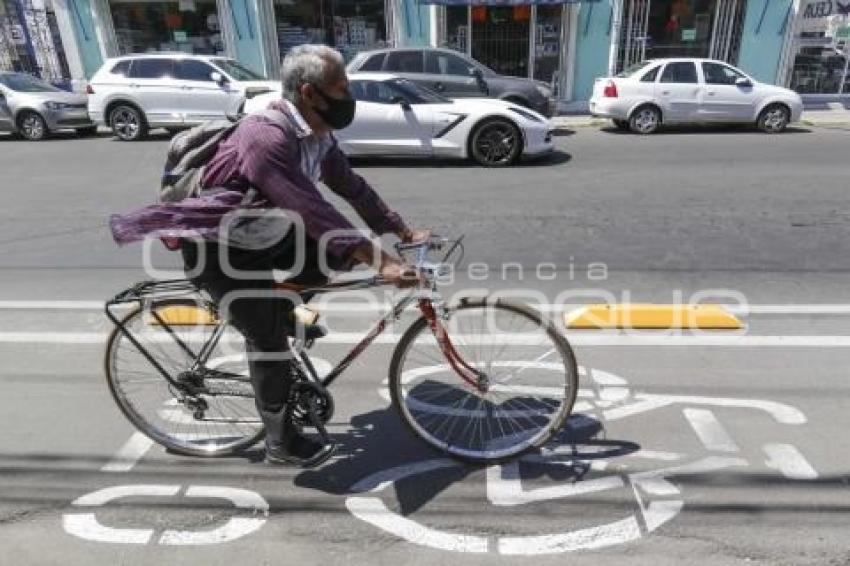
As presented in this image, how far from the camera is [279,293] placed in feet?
8.75

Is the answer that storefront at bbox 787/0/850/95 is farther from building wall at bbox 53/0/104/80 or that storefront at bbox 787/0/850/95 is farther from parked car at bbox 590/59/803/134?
building wall at bbox 53/0/104/80

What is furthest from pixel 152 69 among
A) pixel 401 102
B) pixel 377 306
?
pixel 377 306

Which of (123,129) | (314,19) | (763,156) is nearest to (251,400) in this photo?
(763,156)

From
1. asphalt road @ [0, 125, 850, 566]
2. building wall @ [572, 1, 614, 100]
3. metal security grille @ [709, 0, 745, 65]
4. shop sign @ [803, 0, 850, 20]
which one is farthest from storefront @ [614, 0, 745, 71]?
asphalt road @ [0, 125, 850, 566]

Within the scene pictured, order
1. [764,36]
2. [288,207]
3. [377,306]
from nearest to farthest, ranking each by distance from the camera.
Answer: [288,207] < [377,306] < [764,36]

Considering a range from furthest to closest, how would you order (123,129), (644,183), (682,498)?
(123,129), (644,183), (682,498)

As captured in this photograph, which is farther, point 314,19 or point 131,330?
point 314,19

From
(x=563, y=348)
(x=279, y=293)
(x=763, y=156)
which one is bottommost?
(x=763, y=156)

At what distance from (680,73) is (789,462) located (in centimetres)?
1168

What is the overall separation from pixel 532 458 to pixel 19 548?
220 centimetres

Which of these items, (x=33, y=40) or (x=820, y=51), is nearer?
(x=820, y=51)

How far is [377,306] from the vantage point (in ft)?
15.8

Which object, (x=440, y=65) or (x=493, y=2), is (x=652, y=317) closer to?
(x=440, y=65)

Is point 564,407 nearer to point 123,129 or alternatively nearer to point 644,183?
point 644,183
